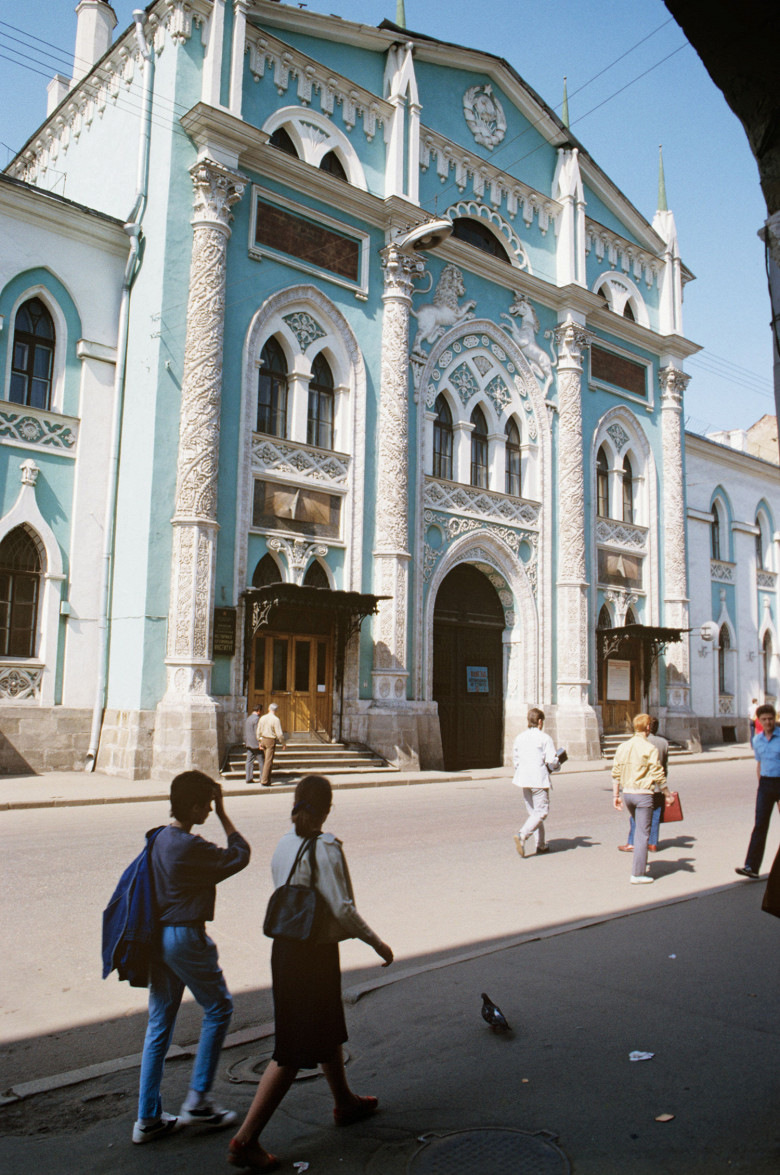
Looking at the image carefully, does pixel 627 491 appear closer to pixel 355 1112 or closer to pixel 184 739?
pixel 184 739

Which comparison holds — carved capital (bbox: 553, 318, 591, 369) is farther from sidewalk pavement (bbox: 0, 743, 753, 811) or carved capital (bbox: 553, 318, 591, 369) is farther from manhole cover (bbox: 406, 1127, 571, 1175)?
manhole cover (bbox: 406, 1127, 571, 1175)

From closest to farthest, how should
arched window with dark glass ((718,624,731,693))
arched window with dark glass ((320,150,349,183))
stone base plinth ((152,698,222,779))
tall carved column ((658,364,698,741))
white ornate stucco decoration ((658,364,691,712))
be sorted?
stone base plinth ((152,698,222,779)), arched window with dark glass ((320,150,349,183)), tall carved column ((658,364,698,741)), white ornate stucco decoration ((658,364,691,712)), arched window with dark glass ((718,624,731,693))

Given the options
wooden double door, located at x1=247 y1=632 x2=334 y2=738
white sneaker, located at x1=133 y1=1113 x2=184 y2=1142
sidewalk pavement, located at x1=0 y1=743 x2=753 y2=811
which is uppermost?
wooden double door, located at x1=247 y1=632 x2=334 y2=738

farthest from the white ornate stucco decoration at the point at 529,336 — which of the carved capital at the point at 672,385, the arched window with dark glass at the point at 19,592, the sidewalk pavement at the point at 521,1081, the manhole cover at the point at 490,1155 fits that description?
the manhole cover at the point at 490,1155

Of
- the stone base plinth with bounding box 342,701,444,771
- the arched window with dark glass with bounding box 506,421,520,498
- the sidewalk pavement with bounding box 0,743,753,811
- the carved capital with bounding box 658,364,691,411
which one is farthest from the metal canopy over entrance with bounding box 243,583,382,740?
the carved capital with bounding box 658,364,691,411

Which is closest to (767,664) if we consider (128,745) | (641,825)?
(128,745)

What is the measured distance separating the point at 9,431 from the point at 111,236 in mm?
4957

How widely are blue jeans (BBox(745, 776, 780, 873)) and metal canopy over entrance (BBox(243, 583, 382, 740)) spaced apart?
10.9 meters

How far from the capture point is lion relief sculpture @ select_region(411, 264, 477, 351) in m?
23.5

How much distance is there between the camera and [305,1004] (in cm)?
386

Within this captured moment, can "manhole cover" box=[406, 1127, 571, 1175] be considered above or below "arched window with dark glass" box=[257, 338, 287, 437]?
below

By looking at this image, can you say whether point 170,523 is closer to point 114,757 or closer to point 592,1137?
point 114,757

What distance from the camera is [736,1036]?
5.07 meters

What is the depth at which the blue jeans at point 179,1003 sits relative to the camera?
159 inches
